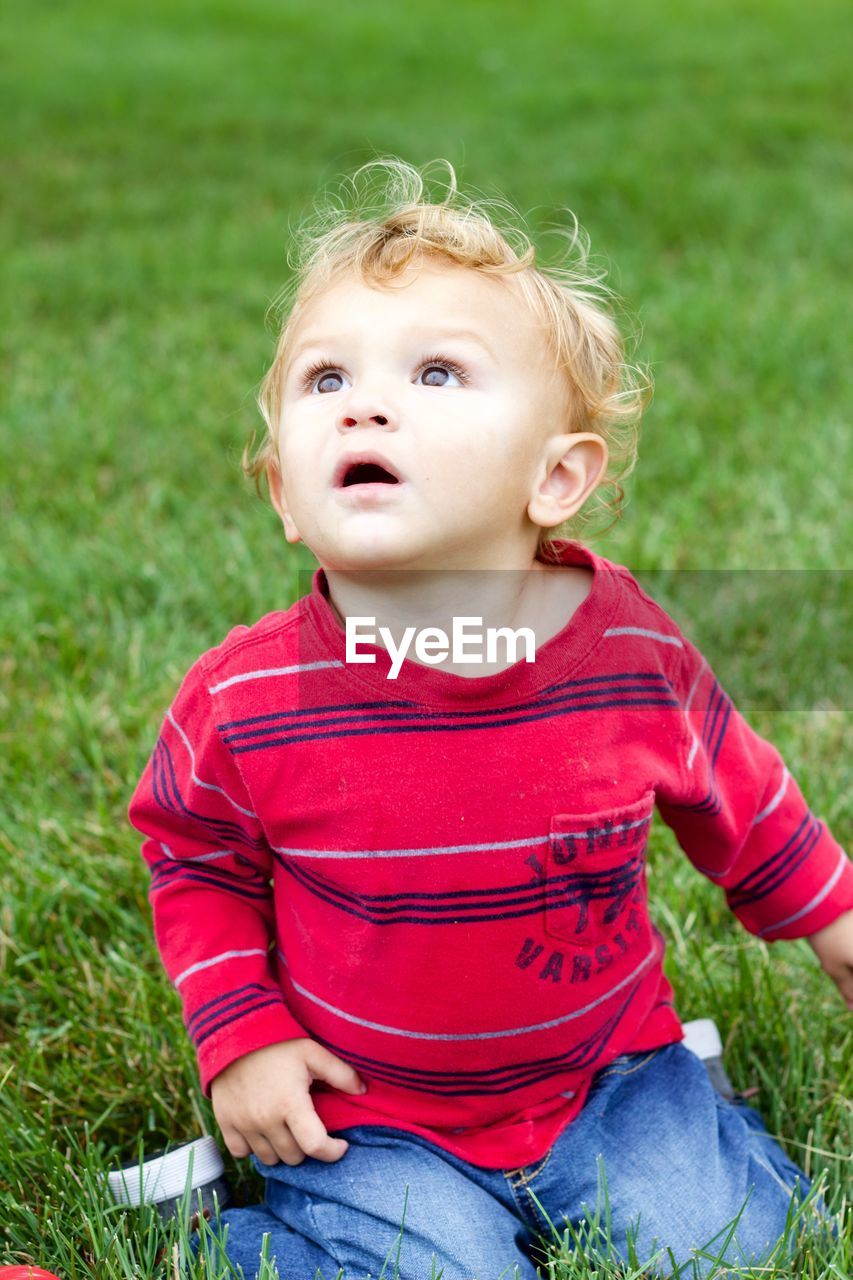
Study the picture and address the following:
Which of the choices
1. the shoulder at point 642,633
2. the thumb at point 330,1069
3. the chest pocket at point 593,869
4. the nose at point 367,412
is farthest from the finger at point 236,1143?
the nose at point 367,412

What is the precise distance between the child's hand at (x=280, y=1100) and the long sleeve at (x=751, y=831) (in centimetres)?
51

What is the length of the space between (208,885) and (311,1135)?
12.2 inches

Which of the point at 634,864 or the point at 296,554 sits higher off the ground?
the point at 296,554

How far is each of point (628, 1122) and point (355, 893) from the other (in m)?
0.48

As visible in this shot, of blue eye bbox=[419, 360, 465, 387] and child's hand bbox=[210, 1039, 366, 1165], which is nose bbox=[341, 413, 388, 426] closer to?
blue eye bbox=[419, 360, 465, 387]

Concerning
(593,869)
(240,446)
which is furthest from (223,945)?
(240,446)

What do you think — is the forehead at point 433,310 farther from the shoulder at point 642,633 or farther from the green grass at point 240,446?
the green grass at point 240,446

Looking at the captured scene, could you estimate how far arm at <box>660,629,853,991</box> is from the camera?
1.71 metres

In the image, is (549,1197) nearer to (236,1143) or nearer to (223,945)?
(236,1143)

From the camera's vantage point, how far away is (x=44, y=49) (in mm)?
9984

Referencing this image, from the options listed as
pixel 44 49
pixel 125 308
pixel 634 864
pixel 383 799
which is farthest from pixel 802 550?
pixel 44 49

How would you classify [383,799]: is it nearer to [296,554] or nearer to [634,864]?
[634,864]

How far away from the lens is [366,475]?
1.43 m

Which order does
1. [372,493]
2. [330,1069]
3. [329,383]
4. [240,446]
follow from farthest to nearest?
[240,446]
[330,1069]
[329,383]
[372,493]
